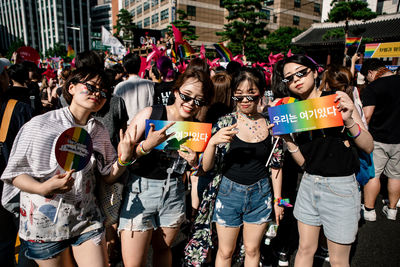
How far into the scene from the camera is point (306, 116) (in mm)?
1851

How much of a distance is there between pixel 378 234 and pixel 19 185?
159 inches

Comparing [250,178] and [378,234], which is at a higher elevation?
[250,178]

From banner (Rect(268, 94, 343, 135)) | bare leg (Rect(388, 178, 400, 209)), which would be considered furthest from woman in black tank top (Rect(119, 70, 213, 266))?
bare leg (Rect(388, 178, 400, 209))

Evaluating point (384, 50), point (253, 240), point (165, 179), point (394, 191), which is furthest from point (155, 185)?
point (384, 50)

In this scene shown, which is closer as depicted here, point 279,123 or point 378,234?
point 279,123

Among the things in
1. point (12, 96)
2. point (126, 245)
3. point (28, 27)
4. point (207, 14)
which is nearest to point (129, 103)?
point (12, 96)

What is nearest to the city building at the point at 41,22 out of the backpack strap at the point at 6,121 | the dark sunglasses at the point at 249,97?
the backpack strap at the point at 6,121

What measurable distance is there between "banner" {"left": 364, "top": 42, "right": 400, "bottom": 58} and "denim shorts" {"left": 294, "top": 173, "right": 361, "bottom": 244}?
704 cm

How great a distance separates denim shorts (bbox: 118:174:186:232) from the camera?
6.09 ft

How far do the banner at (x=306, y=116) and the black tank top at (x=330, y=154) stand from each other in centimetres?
19

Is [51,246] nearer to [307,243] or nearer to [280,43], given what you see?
[307,243]

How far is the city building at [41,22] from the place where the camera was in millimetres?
88000

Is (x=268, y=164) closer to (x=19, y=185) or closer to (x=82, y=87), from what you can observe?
(x=82, y=87)

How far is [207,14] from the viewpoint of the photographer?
4078 cm
